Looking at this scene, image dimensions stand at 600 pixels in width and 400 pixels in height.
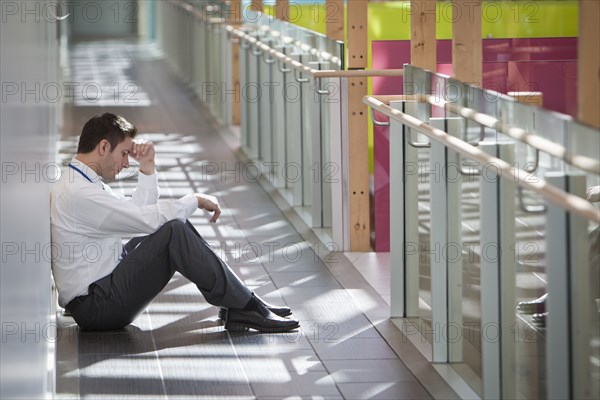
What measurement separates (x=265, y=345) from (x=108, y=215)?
31.9 inches

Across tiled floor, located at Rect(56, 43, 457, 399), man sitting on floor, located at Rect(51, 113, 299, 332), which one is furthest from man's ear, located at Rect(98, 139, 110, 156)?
tiled floor, located at Rect(56, 43, 457, 399)

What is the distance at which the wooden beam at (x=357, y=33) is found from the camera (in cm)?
616

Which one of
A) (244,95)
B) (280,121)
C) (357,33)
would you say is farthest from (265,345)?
(244,95)

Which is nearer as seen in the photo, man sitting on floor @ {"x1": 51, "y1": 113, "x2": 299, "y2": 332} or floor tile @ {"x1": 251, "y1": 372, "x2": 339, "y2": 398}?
floor tile @ {"x1": 251, "y1": 372, "x2": 339, "y2": 398}

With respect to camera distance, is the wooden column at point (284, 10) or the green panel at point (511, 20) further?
the green panel at point (511, 20)

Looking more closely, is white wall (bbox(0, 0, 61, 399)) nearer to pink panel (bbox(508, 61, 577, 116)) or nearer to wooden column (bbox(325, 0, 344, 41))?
pink panel (bbox(508, 61, 577, 116))

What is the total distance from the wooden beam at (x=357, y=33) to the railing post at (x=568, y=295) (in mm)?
3360

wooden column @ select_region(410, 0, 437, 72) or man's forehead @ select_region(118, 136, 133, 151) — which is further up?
wooden column @ select_region(410, 0, 437, 72)

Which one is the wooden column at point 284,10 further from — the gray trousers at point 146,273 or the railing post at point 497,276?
the railing post at point 497,276

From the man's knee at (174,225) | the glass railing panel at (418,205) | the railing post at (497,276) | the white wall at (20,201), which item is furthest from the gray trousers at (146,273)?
the white wall at (20,201)

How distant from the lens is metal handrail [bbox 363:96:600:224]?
262cm

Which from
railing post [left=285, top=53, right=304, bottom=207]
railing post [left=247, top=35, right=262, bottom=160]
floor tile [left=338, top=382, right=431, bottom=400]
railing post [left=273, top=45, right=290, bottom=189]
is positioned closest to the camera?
floor tile [left=338, top=382, right=431, bottom=400]

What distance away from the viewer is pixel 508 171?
3.13m

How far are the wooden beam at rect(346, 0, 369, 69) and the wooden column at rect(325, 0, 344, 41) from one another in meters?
0.43
